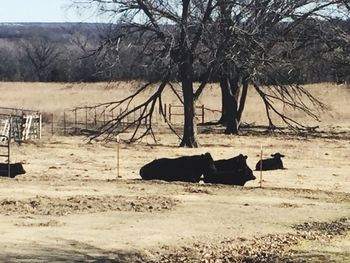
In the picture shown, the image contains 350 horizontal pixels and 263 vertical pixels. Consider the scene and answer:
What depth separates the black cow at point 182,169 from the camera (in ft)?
72.2

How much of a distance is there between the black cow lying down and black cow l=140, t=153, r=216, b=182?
21 cm

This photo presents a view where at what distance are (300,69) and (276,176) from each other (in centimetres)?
2033

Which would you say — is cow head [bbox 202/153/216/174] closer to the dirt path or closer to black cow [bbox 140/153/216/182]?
black cow [bbox 140/153/216/182]

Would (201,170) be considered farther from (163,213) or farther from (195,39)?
(195,39)

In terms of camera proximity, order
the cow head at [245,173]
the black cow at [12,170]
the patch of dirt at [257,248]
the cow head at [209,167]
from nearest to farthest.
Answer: the patch of dirt at [257,248] < the cow head at [245,173] < the cow head at [209,167] < the black cow at [12,170]

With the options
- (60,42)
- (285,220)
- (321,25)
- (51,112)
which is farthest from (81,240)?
(60,42)

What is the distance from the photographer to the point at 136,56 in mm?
36469

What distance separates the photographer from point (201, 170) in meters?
22.1

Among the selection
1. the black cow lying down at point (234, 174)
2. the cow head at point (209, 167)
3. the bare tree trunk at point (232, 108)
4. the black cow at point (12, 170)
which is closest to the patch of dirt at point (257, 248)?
the black cow lying down at point (234, 174)

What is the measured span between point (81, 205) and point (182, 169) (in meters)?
5.30

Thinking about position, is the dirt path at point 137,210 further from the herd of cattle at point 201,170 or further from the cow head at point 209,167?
the cow head at point 209,167

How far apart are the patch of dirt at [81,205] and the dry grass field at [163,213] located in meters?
0.02

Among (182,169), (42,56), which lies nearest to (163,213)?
(182,169)

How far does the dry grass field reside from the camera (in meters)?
12.3
